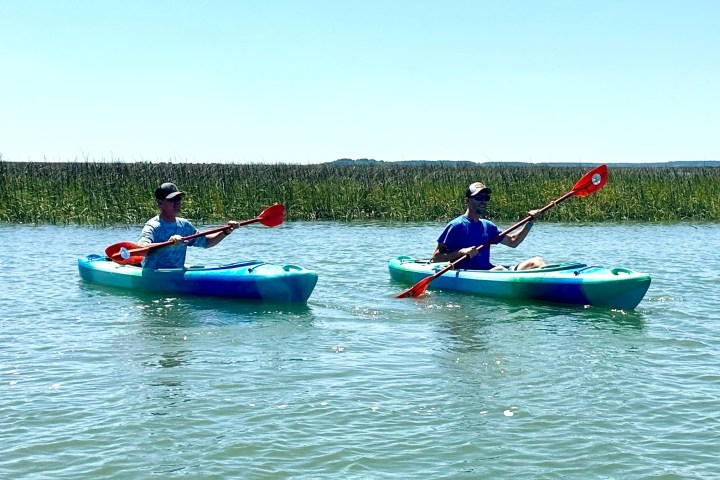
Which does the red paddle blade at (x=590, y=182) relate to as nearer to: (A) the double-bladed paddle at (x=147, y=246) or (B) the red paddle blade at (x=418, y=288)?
(B) the red paddle blade at (x=418, y=288)

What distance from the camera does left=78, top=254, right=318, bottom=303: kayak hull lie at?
912 cm

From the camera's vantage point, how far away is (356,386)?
5949 mm

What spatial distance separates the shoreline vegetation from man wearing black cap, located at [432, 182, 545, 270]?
32.3 feet

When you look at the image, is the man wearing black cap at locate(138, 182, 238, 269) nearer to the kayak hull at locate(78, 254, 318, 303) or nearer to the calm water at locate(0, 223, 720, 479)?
the kayak hull at locate(78, 254, 318, 303)

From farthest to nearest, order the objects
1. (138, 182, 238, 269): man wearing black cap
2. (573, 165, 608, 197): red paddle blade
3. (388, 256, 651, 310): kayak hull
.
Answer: (573, 165, 608, 197): red paddle blade < (138, 182, 238, 269): man wearing black cap < (388, 256, 651, 310): kayak hull

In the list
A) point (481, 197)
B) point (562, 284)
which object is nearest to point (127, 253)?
point (481, 197)

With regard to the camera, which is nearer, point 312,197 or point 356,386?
point 356,386

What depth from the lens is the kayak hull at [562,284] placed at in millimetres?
8695

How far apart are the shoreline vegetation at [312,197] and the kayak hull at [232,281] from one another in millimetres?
8702

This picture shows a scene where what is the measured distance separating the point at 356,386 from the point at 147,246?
4249 mm

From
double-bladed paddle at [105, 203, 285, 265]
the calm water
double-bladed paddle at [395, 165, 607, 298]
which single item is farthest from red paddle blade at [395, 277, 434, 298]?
double-bladed paddle at [105, 203, 285, 265]

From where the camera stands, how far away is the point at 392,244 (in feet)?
52.4

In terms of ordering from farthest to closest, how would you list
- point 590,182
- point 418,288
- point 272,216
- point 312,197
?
point 312,197 → point 590,182 → point 272,216 → point 418,288

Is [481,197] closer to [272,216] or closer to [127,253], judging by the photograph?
[272,216]
